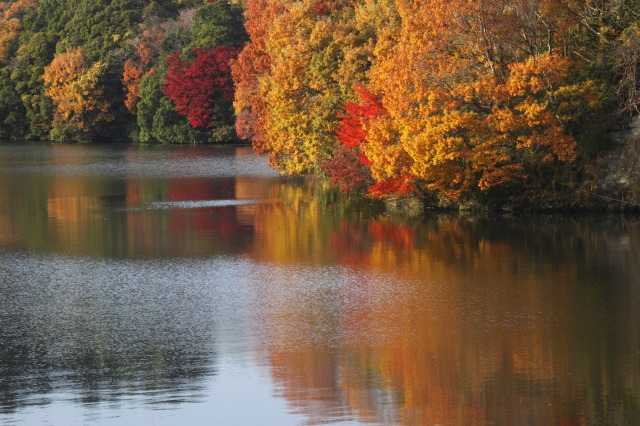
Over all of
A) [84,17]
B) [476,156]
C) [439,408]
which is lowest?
[439,408]

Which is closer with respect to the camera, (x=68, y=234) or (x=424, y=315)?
(x=424, y=315)

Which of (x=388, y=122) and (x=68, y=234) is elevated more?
(x=388, y=122)

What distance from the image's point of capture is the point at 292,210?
34.3 m

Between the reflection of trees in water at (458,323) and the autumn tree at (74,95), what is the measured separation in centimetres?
5838

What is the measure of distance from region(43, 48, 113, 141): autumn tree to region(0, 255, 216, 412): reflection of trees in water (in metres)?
62.6

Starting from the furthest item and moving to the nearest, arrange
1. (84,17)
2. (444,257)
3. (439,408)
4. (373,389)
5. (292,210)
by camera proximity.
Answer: (84,17), (292,210), (444,257), (373,389), (439,408)

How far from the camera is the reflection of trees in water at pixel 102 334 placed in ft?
44.6

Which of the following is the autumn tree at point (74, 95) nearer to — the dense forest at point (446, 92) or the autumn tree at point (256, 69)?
the autumn tree at point (256, 69)

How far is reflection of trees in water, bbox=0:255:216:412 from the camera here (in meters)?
13.6

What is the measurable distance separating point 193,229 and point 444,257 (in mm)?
8042

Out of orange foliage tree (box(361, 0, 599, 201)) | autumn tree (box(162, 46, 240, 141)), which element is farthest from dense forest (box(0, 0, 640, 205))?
autumn tree (box(162, 46, 240, 141))

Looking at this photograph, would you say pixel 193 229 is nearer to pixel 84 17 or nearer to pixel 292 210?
pixel 292 210

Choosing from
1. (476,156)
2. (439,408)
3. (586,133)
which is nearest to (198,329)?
(439,408)

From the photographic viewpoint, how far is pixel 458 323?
17281 mm
